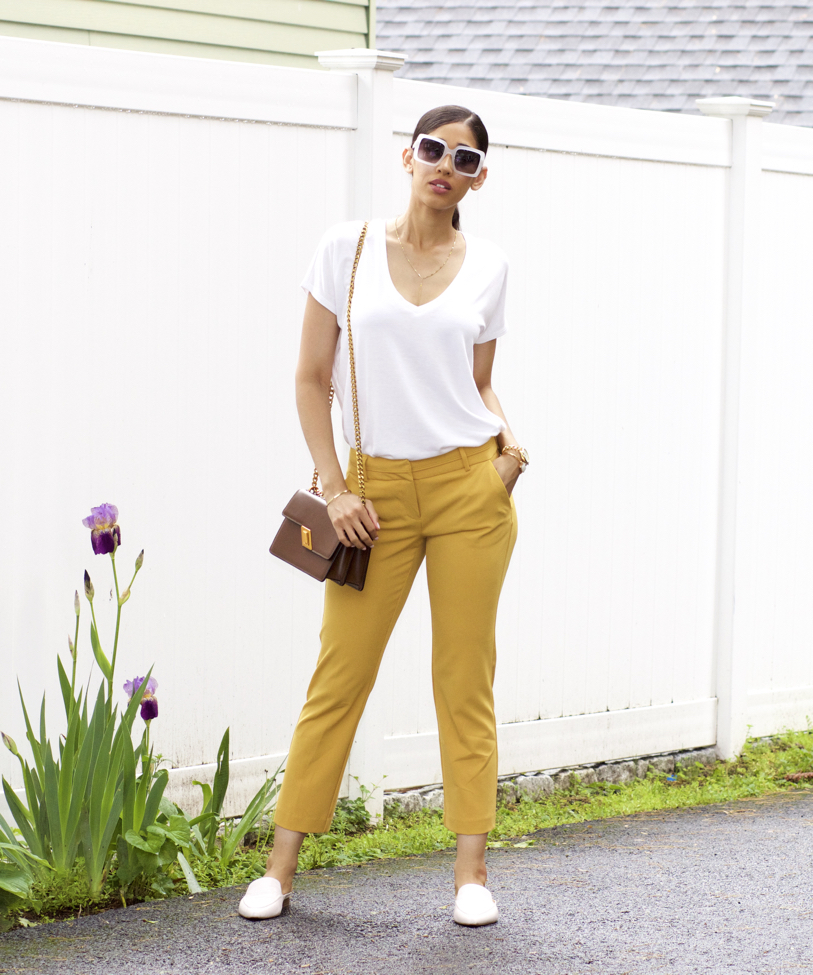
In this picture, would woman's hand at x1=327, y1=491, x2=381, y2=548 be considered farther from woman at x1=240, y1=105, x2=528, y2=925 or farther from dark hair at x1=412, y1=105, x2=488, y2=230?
dark hair at x1=412, y1=105, x2=488, y2=230

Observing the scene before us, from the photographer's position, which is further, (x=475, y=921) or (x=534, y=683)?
(x=534, y=683)

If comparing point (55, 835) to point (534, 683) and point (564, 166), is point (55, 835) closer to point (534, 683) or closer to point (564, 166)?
point (534, 683)

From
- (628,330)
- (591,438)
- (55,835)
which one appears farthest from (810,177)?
(55,835)

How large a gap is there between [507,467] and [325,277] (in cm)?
63

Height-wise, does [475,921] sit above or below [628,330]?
below

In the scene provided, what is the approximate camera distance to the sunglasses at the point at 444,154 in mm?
3002

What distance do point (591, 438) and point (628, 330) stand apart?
0.41 meters

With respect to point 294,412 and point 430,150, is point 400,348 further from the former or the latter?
point 294,412

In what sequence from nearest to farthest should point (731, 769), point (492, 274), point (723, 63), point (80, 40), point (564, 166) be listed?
1. point (492, 274)
2. point (564, 166)
3. point (731, 769)
4. point (80, 40)
5. point (723, 63)

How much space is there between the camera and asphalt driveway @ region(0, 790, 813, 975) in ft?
9.80

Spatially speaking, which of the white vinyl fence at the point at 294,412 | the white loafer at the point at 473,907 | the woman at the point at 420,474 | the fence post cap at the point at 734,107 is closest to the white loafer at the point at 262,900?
the woman at the point at 420,474

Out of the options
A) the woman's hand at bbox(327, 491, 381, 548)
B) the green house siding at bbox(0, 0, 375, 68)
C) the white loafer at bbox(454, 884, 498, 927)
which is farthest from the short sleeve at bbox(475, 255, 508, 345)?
the green house siding at bbox(0, 0, 375, 68)

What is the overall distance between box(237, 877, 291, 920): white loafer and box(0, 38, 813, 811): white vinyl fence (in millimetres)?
678

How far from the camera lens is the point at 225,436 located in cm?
383
